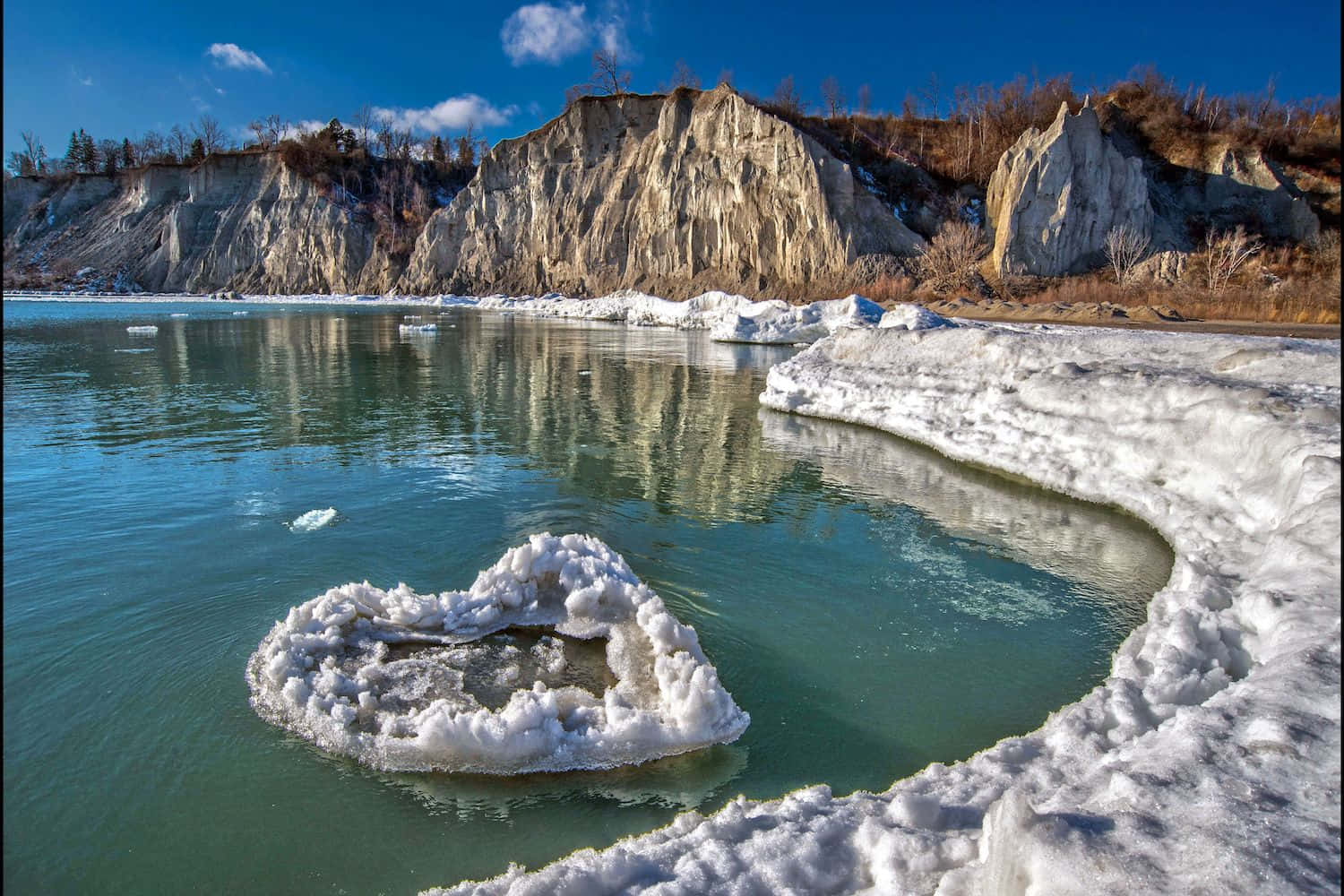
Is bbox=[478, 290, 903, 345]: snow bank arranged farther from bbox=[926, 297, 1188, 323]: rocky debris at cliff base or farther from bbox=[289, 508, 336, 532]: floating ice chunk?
bbox=[289, 508, 336, 532]: floating ice chunk

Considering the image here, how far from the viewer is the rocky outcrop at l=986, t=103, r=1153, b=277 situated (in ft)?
131

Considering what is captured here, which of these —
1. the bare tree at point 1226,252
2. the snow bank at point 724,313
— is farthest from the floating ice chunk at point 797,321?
the bare tree at point 1226,252

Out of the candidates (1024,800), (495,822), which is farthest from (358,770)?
(1024,800)

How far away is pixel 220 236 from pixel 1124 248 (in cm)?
7254

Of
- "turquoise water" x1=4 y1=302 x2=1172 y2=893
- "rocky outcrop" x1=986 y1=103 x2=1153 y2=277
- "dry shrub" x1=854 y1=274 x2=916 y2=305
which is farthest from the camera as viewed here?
"rocky outcrop" x1=986 y1=103 x2=1153 y2=277

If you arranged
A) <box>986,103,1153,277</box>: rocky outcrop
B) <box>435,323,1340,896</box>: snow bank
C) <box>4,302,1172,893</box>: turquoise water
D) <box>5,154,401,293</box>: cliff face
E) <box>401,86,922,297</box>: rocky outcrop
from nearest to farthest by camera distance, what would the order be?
<box>435,323,1340,896</box>: snow bank < <box>4,302,1172,893</box>: turquoise water < <box>986,103,1153,277</box>: rocky outcrop < <box>401,86,922,297</box>: rocky outcrop < <box>5,154,401,293</box>: cliff face

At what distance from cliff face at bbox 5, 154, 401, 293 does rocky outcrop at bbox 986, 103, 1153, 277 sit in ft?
162

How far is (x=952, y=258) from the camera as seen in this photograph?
40.8 metres

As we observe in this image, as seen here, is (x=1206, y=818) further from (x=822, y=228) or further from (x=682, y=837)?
(x=822, y=228)

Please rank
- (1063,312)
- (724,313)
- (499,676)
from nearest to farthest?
1. (499,676)
2. (1063,312)
3. (724,313)

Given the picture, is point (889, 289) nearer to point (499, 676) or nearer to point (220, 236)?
point (499, 676)

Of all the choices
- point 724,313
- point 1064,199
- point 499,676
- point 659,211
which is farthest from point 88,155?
point 499,676

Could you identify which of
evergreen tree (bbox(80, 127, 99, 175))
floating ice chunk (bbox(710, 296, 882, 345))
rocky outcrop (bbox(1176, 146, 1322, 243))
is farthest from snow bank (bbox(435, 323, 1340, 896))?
evergreen tree (bbox(80, 127, 99, 175))

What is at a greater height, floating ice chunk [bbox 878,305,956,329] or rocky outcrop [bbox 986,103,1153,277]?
rocky outcrop [bbox 986,103,1153,277]
